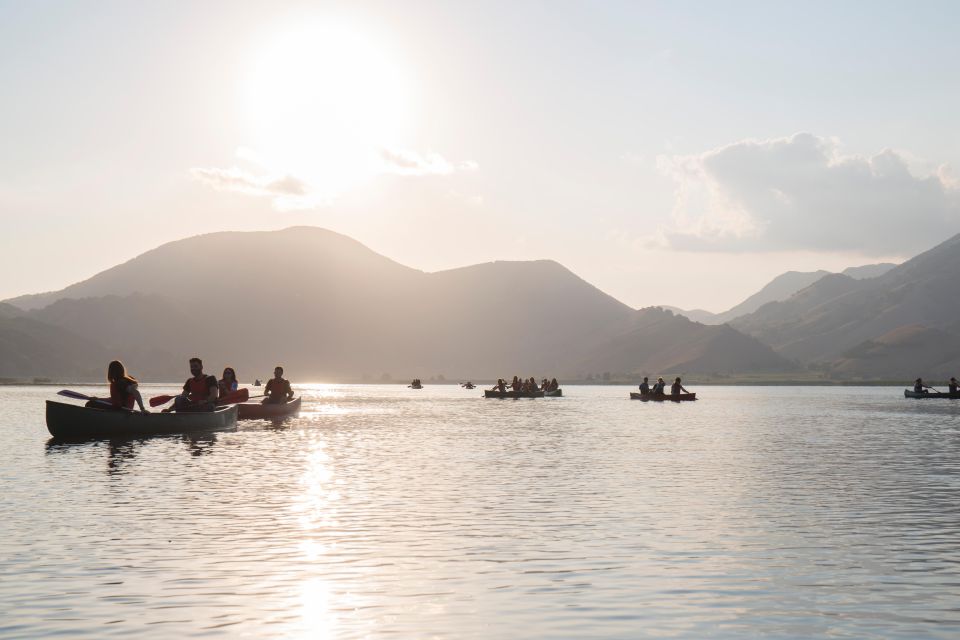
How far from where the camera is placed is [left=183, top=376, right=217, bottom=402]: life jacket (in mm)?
51688

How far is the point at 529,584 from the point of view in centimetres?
1538

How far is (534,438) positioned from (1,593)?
39.4m

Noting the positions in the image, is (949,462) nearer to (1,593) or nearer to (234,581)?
(234,581)

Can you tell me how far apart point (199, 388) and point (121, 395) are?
20.2ft

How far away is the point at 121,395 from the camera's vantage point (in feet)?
152

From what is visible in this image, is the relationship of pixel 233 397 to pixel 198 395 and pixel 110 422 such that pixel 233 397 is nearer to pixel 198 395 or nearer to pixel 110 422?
pixel 198 395

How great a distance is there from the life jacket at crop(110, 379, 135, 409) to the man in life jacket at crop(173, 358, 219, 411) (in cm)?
450

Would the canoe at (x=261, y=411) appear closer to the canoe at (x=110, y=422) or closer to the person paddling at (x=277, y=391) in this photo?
the person paddling at (x=277, y=391)

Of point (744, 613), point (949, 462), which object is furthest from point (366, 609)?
point (949, 462)

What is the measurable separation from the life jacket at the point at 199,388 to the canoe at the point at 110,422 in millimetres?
1191

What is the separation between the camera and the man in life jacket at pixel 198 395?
5119cm

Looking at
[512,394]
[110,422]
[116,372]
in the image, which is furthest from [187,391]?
[512,394]

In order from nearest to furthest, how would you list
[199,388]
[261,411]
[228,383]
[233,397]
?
[199,388]
[233,397]
[228,383]
[261,411]

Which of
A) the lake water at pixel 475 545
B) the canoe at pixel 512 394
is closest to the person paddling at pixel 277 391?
the lake water at pixel 475 545
